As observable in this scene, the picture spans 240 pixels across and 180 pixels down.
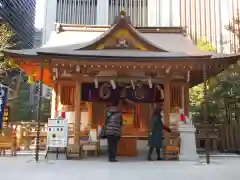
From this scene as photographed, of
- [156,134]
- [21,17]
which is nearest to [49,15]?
[21,17]

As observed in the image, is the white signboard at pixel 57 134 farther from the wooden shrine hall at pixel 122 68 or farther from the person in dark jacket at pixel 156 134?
the person in dark jacket at pixel 156 134

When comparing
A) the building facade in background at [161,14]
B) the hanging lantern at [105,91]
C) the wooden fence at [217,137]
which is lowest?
the wooden fence at [217,137]

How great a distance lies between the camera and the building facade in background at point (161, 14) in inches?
1503

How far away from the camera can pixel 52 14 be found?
167 feet

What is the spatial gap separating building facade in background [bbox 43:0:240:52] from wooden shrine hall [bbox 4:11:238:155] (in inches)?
706

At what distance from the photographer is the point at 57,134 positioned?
958 cm

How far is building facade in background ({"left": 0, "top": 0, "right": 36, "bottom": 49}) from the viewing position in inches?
1619

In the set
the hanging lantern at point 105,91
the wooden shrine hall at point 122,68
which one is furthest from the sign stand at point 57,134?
the hanging lantern at point 105,91

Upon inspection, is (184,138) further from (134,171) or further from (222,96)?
(222,96)

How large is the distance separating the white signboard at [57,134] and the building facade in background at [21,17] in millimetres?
30546

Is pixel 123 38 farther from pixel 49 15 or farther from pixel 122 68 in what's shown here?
pixel 49 15

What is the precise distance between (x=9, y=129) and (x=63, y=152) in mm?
2478

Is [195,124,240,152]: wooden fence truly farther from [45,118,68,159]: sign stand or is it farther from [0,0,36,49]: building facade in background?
[0,0,36,49]: building facade in background

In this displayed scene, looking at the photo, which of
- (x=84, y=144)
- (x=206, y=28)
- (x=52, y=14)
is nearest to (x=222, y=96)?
(x=84, y=144)
